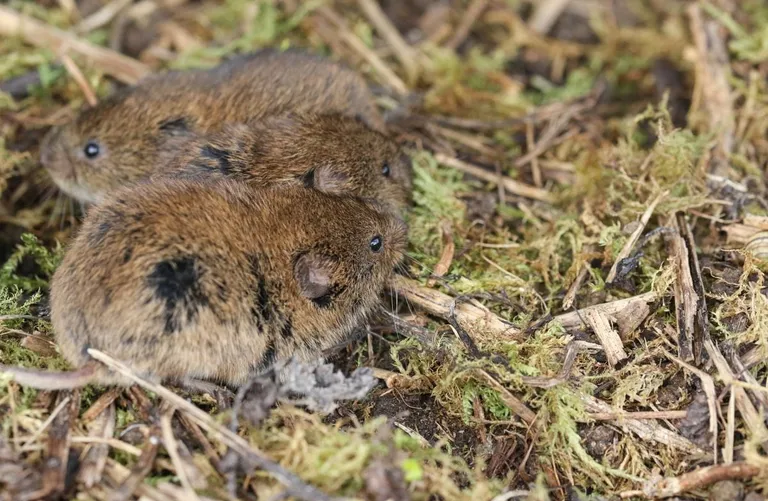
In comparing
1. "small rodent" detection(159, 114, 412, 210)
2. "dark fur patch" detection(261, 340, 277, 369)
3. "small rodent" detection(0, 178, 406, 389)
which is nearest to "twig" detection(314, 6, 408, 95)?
"small rodent" detection(159, 114, 412, 210)

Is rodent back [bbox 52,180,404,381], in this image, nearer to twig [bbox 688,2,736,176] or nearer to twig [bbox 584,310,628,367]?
twig [bbox 584,310,628,367]

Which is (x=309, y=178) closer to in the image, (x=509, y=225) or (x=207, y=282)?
(x=207, y=282)

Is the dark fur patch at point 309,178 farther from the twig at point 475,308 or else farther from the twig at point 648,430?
the twig at point 648,430

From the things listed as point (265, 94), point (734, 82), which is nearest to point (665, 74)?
point (734, 82)

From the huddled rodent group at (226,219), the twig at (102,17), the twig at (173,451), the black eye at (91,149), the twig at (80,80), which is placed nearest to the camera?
the twig at (173,451)

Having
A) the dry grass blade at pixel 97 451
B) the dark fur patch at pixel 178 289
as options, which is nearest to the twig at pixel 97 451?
the dry grass blade at pixel 97 451

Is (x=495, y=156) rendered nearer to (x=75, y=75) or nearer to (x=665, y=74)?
(x=665, y=74)

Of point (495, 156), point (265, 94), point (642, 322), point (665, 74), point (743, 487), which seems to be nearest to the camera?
point (743, 487)
